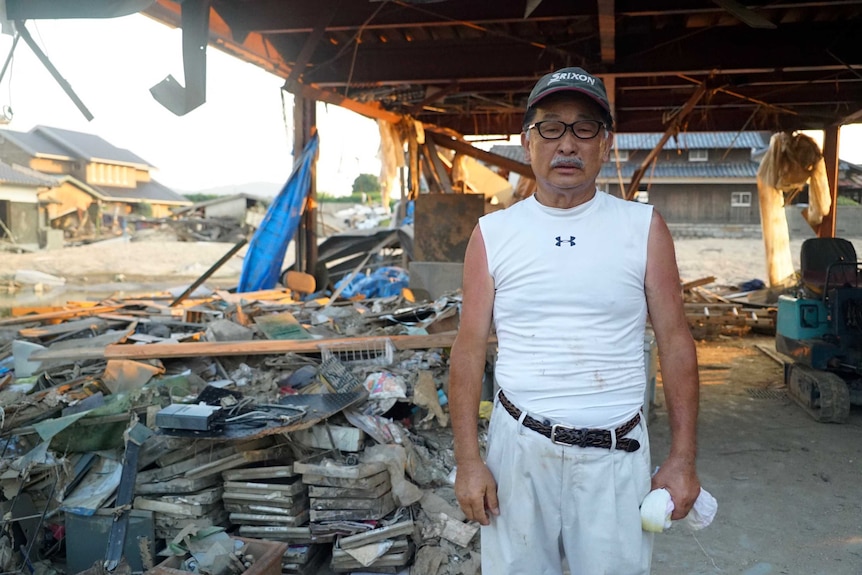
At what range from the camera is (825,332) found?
723cm

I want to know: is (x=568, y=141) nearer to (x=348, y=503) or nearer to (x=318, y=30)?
(x=348, y=503)

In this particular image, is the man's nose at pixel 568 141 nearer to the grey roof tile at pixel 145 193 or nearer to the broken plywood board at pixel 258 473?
the broken plywood board at pixel 258 473

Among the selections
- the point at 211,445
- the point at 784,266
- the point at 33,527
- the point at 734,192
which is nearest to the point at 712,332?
the point at 784,266

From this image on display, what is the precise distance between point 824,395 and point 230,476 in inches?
227

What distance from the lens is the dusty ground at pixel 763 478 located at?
13.5 ft

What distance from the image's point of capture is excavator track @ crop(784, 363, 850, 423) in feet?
22.0

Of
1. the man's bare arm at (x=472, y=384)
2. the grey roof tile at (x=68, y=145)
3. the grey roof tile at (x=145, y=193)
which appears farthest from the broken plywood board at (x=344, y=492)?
the grey roof tile at (x=68, y=145)

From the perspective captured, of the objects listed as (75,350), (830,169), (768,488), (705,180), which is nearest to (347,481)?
(75,350)

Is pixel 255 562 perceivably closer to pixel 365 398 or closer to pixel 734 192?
pixel 365 398

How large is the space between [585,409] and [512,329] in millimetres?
335

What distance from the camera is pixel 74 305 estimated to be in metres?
9.12

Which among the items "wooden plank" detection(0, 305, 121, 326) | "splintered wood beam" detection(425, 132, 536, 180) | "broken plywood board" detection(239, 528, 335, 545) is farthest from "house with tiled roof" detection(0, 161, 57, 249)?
"broken plywood board" detection(239, 528, 335, 545)

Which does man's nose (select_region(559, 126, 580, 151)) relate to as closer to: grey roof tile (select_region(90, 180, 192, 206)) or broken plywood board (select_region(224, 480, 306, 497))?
broken plywood board (select_region(224, 480, 306, 497))

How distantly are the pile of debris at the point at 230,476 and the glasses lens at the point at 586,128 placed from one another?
8.53ft
